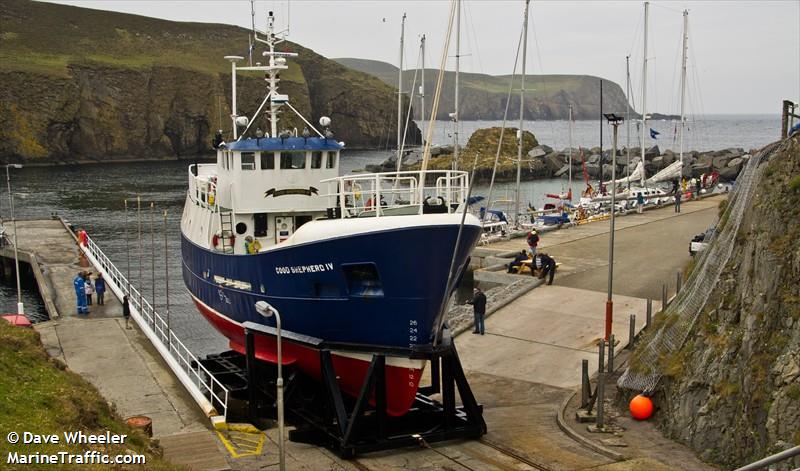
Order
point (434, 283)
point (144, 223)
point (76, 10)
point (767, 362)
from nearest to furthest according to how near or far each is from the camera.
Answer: point (767, 362) < point (434, 283) < point (144, 223) < point (76, 10)

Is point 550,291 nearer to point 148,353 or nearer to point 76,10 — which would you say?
point 148,353

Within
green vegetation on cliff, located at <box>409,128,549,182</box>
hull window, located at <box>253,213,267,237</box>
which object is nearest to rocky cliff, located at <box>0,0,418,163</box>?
green vegetation on cliff, located at <box>409,128,549,182</box>

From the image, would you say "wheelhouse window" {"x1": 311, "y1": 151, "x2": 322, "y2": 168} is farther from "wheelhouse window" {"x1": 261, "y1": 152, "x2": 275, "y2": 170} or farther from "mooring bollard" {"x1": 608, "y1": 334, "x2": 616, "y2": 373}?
"mooring bollard" {"x1": 608, "y1": 334, "x2": 616, "y2": 373}

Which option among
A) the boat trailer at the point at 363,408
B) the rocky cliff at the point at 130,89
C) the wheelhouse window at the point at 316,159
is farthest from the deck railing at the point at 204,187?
the rocky cliff at the point at 130,89

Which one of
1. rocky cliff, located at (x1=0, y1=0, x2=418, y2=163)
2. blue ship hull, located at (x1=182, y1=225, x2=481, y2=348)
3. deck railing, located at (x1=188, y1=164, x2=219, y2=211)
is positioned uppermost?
rocky cliff, located at (x1=0, y1=0, x2=418, y2=163)

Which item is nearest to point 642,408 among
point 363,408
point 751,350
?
point 751,350

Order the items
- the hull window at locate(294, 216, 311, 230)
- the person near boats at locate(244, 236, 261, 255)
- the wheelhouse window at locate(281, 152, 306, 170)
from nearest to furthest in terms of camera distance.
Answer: the person near boats at locate(244, 236, 261, 255) → the wheelhouse window at locate(281, 152, 306, 170) → the hull window at locate(294, 216, 311, 230)

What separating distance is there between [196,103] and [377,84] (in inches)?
2068

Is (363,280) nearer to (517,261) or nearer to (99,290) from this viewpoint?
(99,290)

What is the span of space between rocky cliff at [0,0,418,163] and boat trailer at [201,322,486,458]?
9198cm

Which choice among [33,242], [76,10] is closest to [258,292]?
[33,242]

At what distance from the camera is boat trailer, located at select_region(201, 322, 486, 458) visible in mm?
16922

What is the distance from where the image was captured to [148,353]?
2348 cm

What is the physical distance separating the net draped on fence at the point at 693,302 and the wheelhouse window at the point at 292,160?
1027 cm
